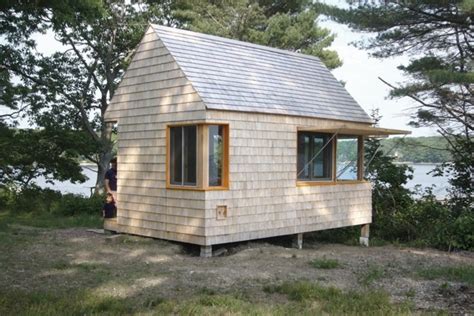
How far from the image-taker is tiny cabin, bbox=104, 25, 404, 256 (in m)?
10.2

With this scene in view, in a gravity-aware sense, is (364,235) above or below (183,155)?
below

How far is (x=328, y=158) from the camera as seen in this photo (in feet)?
43.5

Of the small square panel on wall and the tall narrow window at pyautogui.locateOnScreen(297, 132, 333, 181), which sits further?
the tall narrow window at pyautogui.locateOnScreen(297, 132, 333, 181)

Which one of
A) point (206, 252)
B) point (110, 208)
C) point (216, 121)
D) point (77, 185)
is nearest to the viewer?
point (216, 121)

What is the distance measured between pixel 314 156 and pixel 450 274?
15.1ft

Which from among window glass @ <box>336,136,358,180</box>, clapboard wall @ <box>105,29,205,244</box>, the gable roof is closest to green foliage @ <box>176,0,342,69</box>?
the gable roof

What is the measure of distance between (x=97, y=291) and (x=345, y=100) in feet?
30.9

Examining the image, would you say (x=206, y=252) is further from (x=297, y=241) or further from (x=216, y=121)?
(x=297, y=241)

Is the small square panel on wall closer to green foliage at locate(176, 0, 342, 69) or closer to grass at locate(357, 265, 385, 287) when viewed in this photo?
grass at locate(357, 265, 385, 287)

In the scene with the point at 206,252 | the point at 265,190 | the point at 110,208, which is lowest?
the point at 206,252

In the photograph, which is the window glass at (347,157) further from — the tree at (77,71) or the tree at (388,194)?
the tree at (77,71)

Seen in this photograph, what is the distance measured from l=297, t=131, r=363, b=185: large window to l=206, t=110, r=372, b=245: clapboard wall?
13.5 inches

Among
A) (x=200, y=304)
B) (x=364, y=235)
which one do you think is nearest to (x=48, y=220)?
(x=364, y=235)

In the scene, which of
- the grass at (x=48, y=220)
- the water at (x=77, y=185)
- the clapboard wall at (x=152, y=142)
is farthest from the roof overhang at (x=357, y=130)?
the water at (x=77, y=185)
